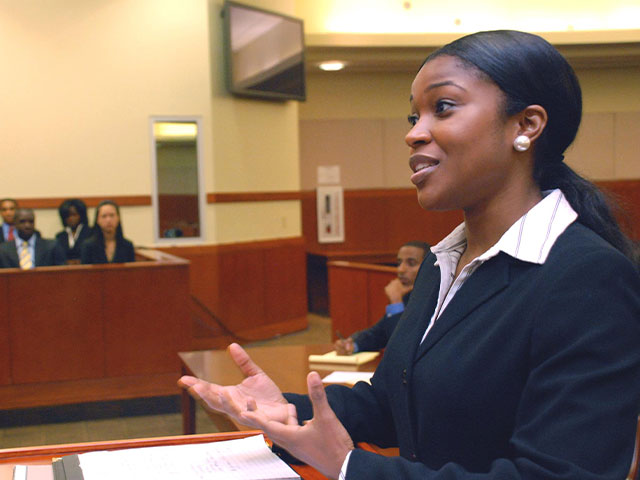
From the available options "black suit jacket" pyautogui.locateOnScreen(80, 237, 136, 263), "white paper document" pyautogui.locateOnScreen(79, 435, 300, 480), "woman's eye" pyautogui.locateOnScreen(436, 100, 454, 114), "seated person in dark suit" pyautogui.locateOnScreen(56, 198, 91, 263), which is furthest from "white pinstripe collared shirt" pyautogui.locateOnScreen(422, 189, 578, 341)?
"seated person in dark suit" pyautogui.locateOnScreen(56, 198, 91, 263)

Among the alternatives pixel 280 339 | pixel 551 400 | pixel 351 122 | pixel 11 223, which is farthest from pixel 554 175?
pixel 351 122

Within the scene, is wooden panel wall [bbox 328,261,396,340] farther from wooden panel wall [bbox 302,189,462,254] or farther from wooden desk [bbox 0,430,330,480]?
wooden desk [bbox 0,430,330,480]

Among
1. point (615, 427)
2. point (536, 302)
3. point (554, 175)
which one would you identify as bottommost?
point (615, 427)

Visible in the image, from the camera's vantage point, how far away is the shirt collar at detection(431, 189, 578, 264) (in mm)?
1152

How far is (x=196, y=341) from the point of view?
28.1 feet

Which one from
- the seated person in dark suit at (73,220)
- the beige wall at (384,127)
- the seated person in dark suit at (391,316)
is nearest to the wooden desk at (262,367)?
the seated person in dark suit at (391,316)

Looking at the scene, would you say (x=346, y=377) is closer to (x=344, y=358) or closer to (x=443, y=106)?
(x=344, y=358)

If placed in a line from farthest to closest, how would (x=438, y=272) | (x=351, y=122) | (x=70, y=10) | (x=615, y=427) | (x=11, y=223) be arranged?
(x=351, y=122) → (x=70, y=10) → (x=11, y=223) → (x=438, y=272) → (x=615, y=427)

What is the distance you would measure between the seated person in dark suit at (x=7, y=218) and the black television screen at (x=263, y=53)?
2800 millimetres

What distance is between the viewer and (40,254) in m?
6.67

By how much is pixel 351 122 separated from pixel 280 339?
4139mm

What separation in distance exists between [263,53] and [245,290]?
287cm

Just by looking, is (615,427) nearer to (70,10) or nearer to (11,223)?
(11,223)

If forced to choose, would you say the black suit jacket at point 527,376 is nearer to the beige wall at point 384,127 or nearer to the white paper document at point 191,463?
the white paper document at point 191,463
